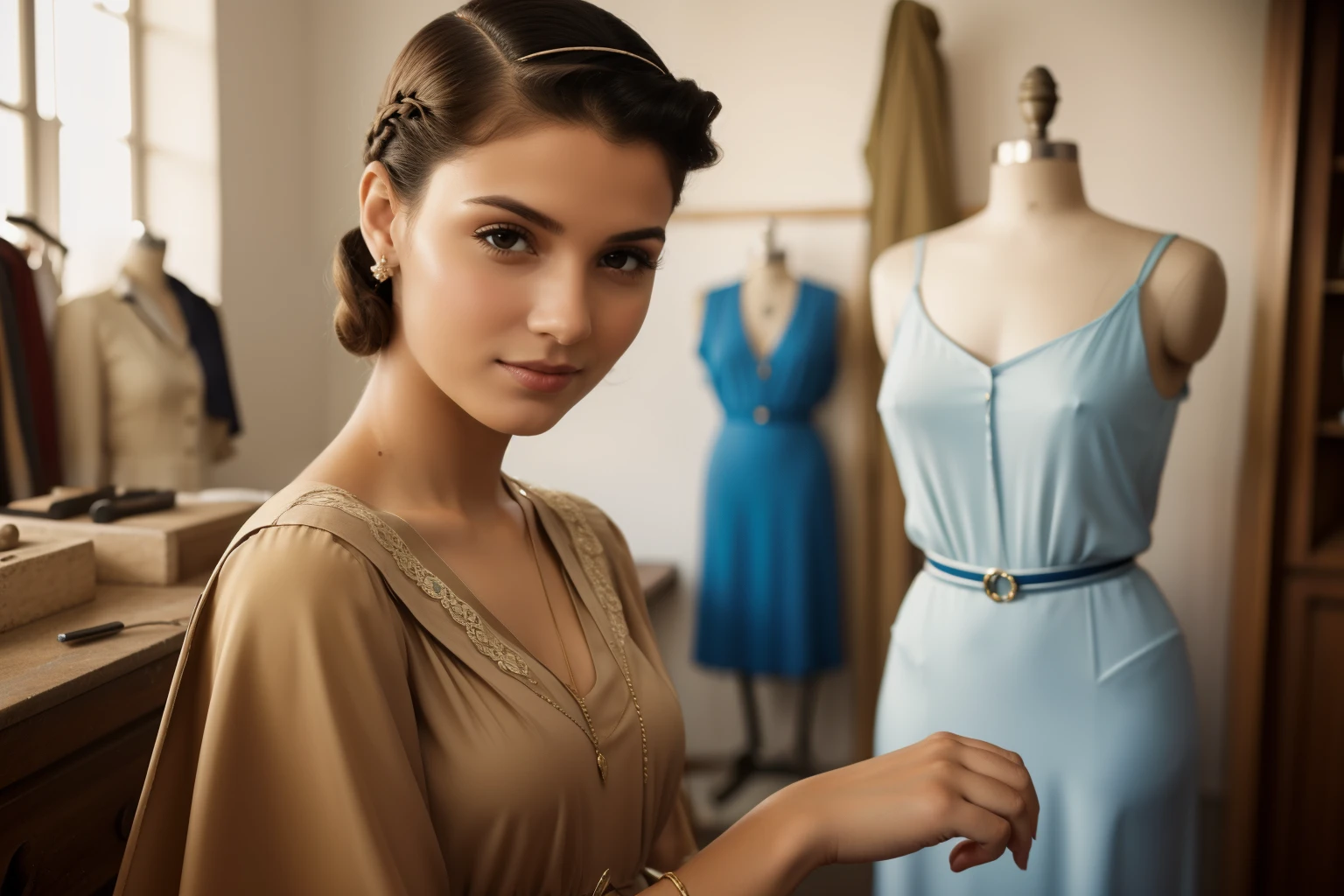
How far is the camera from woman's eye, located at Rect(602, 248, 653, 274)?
0.85m

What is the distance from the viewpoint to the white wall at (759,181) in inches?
128

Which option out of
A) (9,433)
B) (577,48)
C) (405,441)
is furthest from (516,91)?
(9,433)

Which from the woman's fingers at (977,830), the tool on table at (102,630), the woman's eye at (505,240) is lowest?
the woman's fingers at (977,830)

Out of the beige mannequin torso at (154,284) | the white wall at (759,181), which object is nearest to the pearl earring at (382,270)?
the beige mannequin torso at (154,284)

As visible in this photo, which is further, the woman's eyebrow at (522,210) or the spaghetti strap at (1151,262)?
the spaghetti strap at (1151,262)

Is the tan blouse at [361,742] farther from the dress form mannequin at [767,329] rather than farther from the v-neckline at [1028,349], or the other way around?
the dress form mannequin at [767,329]

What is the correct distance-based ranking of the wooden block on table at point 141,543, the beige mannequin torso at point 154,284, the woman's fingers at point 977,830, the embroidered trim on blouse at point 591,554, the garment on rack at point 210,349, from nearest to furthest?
1. the woman's fingers at point 977,830
2. the embroidered trim on blouse at point 591,554
3. the wooden block on table at point 141,543
4. the beige mannequin torso at point 154,284
5. the garment on rack at point 210,349

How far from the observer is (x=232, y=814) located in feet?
2.39

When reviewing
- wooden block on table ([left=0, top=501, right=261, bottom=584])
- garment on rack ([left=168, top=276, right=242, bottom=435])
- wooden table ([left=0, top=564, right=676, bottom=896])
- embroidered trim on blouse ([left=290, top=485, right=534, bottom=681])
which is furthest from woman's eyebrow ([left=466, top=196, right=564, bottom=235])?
garment on rack ([left=168, top=276, right=242, bottom=435])

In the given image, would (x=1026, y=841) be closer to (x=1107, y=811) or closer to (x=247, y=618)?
(x=247, y=618)

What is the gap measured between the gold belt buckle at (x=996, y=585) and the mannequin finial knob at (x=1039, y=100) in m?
0.78

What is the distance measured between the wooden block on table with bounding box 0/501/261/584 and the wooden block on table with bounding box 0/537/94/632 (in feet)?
0.25

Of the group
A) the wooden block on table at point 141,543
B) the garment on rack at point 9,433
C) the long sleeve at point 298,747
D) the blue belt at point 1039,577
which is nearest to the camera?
the long sleeve at point 298,747

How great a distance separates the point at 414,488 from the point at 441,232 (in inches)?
9.5
